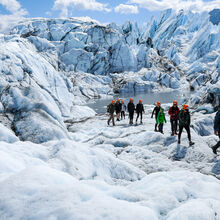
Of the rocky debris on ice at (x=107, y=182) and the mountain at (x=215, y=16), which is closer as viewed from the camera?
the rocky debris on ice at (x=107, y=182)

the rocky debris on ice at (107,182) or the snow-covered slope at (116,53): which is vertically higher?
the snow-covered slope at (116,53)

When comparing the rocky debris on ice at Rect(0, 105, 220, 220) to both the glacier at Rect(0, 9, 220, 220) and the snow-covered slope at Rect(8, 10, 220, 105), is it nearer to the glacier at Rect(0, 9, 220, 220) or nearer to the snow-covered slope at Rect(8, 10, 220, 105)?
the glacier at Rect(0, 9, 220, 220)

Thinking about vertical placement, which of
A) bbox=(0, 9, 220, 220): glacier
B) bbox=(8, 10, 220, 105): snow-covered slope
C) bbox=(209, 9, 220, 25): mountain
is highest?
bbox=(209, 9, 220, 25): mountain

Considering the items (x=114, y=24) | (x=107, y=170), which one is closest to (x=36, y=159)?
(x=107, y=170)

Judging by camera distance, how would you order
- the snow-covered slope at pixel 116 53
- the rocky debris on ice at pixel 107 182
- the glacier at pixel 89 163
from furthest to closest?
the snow-covered slope at pixel 116 53, the glacier at pixel 89 163, the rocky debris on ice at pixel 107 182

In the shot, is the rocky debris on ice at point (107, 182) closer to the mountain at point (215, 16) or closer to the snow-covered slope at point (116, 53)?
the snow-covered slope at point (116, 53)

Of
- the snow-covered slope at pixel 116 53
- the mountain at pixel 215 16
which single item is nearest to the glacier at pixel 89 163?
the snow-covered slope at pixel 116 53

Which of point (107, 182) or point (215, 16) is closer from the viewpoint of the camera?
point (107, 182)

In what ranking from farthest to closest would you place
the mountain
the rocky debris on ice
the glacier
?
the mountain, the glacier, the rocky debris on ice

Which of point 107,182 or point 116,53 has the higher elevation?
point 116,53

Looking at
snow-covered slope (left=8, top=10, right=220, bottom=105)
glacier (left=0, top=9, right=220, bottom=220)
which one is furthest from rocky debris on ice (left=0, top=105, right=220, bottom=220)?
snow-covered slope (left=8, top=10, right=220, bottom=105)

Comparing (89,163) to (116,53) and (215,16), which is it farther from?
(215,16)

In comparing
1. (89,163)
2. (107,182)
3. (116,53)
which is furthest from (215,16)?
(107,182)

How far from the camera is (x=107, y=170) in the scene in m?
6.05
